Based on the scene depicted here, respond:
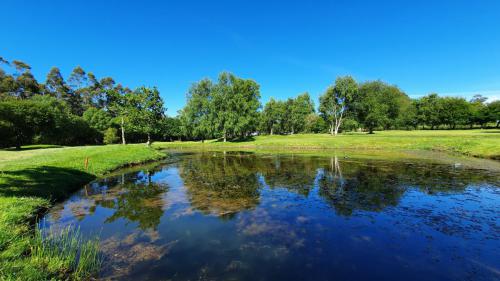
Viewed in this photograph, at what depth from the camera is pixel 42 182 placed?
1334cm

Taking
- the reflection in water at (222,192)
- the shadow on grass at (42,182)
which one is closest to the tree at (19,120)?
the shadow on grass at (42,182)

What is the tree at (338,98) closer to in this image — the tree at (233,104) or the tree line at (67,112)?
the tree at (233,104)

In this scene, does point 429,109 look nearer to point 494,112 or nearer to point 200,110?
point 494,112

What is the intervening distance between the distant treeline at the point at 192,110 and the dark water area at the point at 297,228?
132 ft

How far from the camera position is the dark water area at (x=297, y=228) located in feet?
19.9

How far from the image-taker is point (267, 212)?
10.5 m

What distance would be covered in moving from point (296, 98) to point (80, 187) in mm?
89643

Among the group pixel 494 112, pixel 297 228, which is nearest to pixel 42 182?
pixel 297 228

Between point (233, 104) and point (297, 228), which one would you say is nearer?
point (297, 228)

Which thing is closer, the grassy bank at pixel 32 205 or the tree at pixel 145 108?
the grassy bank at pixel 32 205

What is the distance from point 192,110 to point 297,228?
57.2 metres

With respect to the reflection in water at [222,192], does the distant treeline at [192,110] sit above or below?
above

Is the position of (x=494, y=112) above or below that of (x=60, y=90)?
below

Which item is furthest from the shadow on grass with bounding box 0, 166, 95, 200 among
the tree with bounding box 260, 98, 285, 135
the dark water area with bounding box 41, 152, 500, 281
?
the tree with bounding box 260, 98, 285, 135
